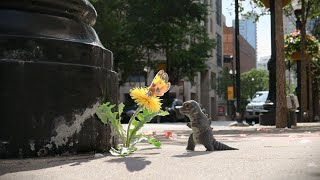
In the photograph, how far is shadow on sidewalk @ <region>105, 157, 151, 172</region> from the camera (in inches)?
144

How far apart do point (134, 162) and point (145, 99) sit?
1.04 meters

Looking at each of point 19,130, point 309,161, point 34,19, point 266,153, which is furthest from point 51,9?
point 309,161

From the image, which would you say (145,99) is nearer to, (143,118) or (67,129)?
(143,118)

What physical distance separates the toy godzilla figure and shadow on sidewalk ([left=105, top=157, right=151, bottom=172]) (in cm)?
120

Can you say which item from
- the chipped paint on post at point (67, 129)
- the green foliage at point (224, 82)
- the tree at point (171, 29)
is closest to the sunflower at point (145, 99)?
the chipped paint on post at point (67, 129)

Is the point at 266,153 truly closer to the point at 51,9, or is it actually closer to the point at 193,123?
the point at 193,123

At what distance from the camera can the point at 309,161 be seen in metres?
3.89

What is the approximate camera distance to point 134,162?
395 cm

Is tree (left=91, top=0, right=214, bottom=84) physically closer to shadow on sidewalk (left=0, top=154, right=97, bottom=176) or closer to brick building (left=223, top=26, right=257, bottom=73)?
shadow on sidewalk (left=0, top=154, right=97, bottom=176)

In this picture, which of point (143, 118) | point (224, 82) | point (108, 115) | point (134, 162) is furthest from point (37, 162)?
point (224, 82)

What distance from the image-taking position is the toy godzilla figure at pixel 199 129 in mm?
5273

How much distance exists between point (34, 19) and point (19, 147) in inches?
48.5

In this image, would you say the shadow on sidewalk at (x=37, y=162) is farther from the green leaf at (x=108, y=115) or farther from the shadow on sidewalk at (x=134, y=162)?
the green leaf at (x=108, y=115)

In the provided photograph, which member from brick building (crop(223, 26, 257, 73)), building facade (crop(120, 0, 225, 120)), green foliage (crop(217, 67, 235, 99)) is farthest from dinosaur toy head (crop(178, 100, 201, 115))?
brick building (crop(223, 26, 257, 73))
